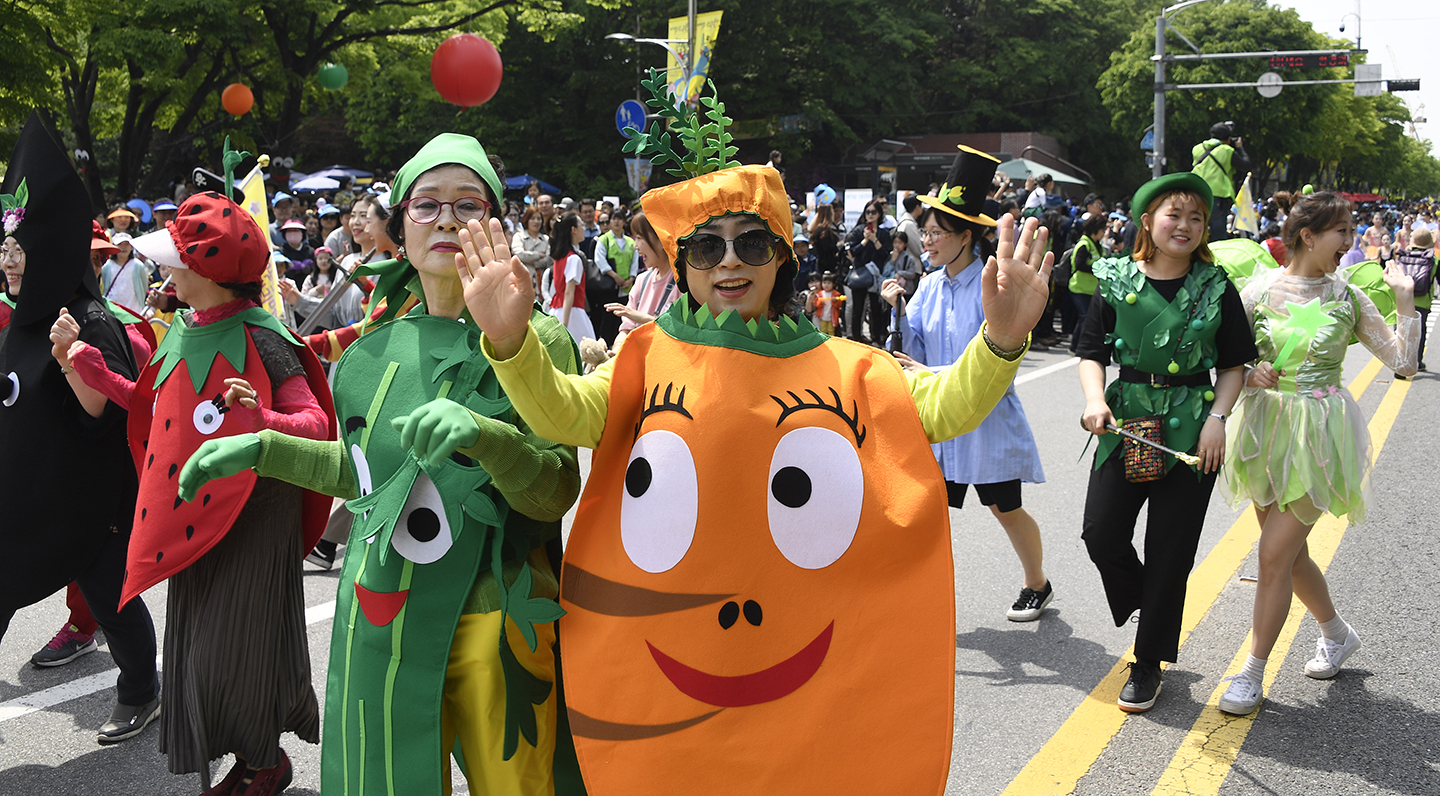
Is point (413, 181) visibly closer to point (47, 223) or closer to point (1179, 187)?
point (47, 223)

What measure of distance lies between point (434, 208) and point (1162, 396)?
2614 millimetres

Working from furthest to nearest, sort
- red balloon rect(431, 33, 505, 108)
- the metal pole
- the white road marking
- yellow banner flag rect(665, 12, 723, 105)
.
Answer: the metal pole, yellow banner flag rect(665, 12, 723, 105), red balloon rect(431, 33, 505, 108), the white road marking

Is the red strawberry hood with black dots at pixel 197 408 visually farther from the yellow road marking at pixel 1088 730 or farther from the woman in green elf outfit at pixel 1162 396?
the woman in green elf outfit at pixel 1162 396

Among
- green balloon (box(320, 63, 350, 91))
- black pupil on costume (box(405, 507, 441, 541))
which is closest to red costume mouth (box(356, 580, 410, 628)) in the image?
black pupil on costume (box(405, 507, 441, 541))

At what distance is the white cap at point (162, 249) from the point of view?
3164mm

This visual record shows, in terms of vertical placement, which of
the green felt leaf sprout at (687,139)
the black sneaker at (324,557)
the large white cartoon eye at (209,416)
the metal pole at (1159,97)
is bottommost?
the black sneaker at (324,557)

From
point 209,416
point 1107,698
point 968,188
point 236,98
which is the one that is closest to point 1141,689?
point 1107,698

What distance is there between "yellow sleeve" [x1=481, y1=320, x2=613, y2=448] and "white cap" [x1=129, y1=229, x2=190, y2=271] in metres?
1.62

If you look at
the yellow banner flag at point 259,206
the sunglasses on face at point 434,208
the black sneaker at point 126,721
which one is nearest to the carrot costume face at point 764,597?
the sunglasses on face at point 434,208

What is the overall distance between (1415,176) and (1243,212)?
139 meters

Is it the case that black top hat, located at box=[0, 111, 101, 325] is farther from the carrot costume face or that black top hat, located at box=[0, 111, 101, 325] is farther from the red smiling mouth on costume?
the red smiling mouth on costume

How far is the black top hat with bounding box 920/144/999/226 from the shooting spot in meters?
4.50

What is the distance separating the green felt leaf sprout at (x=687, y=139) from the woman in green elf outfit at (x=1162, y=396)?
1.94 metres

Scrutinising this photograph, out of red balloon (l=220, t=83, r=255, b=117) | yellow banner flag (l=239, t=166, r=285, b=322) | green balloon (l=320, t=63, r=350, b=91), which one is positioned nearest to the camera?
yellow banner flag (l=239, t=166, r=285, b=322)
